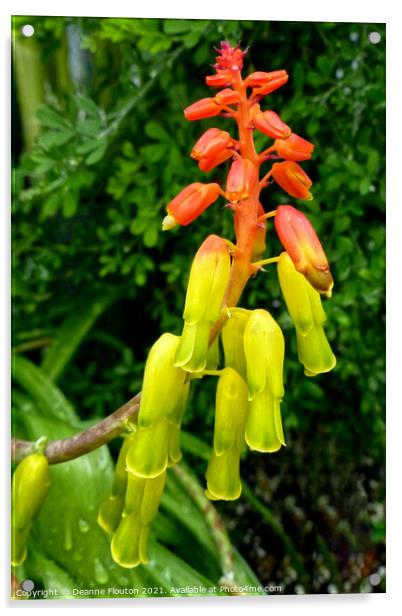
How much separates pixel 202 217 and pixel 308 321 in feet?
1.21

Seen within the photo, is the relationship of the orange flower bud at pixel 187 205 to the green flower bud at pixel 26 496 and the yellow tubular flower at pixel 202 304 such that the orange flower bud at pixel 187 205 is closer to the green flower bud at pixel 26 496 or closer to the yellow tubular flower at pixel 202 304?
the yellow tubular flower at pixel 202 304

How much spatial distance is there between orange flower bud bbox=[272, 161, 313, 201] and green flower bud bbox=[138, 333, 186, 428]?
0.62ft

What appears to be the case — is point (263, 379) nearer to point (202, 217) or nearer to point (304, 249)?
point (304, 249)

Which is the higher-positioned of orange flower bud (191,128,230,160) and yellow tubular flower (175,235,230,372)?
orange flower bud (191,128,230,160)

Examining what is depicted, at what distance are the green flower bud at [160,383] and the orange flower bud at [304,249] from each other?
0.45 feet

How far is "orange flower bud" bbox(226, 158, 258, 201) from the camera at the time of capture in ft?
2.83

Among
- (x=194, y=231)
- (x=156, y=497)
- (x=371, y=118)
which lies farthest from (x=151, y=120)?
(x=156, y=497)

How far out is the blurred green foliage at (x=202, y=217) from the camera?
121 centimetres

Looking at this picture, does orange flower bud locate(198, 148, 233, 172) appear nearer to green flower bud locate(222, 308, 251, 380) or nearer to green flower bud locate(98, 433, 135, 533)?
green flower bud locate(222, 308, 251, 380)

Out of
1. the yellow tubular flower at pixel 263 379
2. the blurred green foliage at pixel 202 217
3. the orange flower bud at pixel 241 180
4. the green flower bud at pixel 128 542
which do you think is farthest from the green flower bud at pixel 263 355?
the blurred green foliage at pixel 202 217

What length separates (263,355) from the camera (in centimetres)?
86

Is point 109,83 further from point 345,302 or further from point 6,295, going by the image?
point 345,302

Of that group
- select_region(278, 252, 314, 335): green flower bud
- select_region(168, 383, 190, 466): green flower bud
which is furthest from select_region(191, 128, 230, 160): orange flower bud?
select_region(168, 383, 190, 466): green flower bud
